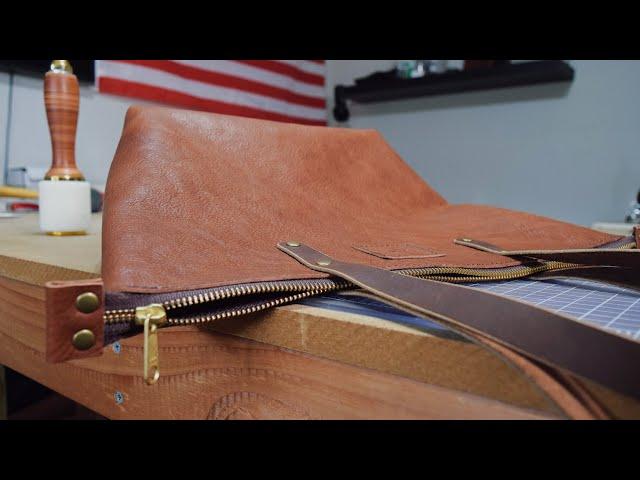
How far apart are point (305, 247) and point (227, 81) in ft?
6.33

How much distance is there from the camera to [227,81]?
2197 millimetres

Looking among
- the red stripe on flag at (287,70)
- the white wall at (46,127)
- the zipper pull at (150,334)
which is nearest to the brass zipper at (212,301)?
the zipper pull at (150,334)

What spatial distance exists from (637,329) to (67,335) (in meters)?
0.33

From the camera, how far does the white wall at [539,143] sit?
1.93m

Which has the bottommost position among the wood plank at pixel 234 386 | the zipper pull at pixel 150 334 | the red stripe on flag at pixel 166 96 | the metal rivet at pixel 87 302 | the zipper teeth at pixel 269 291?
the wood plank at pixel 234 386

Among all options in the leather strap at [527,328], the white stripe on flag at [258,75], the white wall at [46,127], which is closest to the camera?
the leather strap at [527,328]

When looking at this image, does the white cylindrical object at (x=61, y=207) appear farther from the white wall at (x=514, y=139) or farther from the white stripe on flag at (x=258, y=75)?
the white stripe on flag at (x=258, y=75)

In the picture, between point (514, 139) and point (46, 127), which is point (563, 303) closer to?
point (46, 127)

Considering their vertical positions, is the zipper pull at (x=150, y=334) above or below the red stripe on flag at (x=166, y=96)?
below

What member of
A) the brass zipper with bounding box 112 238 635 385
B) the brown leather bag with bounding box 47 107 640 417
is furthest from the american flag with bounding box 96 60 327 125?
the brass zipper with bounding box 112 238 635 385

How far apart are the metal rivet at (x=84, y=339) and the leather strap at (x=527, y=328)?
0.56 feet

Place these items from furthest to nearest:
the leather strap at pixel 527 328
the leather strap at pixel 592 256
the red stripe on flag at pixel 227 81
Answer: the red stripe on flag at pixel 227 81 < the leather strap at pixel 592 256 < the leather strap at pixel 527 328
